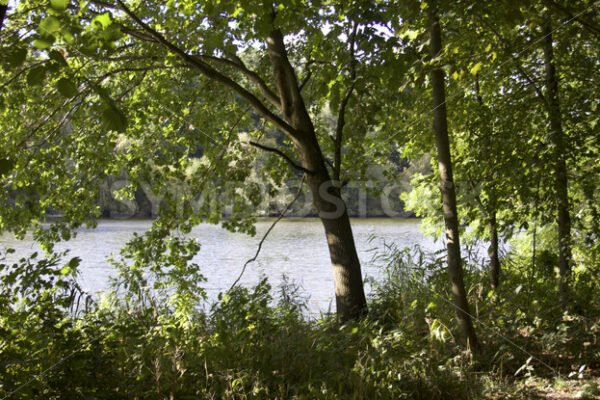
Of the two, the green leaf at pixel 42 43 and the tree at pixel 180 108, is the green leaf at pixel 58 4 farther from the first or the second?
the tree at pixel 180 108

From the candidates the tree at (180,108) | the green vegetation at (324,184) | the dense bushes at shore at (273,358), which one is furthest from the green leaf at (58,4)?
the tree at (180,108)

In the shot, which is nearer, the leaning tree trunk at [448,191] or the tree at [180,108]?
the leaning tree trunk at [448,191]

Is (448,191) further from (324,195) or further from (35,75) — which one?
(35,75)

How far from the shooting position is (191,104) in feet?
23.7

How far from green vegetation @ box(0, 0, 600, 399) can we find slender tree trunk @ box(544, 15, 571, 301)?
0.9 inches

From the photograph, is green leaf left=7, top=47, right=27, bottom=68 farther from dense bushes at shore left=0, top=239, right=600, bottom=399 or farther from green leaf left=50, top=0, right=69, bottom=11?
dense bushes at shore left=0, top=239, right=600, bottom=399

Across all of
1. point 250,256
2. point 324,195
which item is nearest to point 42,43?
point 324,195

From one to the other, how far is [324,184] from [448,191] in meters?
2.25

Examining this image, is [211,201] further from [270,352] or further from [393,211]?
[393,211]

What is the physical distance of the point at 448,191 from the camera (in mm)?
4016

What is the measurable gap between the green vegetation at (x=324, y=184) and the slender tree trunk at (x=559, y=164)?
2 cm

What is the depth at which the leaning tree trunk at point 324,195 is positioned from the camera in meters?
5.97

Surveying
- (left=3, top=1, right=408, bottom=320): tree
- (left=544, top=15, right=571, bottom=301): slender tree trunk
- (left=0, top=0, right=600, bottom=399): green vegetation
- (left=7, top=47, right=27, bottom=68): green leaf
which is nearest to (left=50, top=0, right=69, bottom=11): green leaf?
(left=0, top=0, right=600, bottom=399): green vegetation

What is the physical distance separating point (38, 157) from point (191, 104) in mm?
2102
